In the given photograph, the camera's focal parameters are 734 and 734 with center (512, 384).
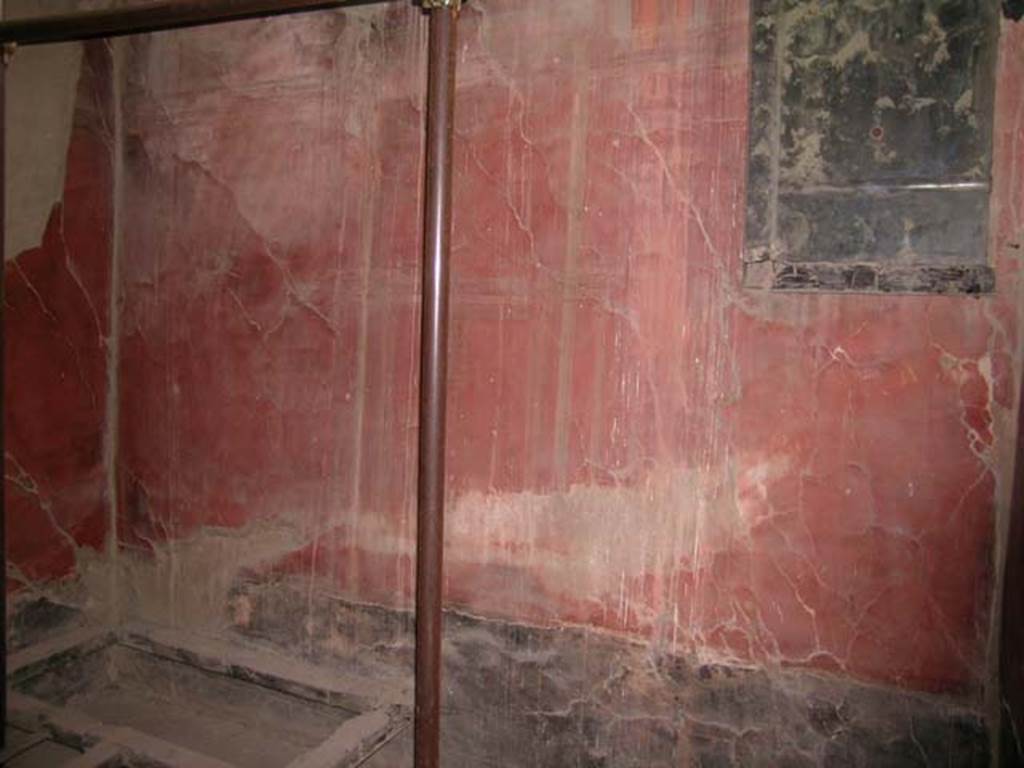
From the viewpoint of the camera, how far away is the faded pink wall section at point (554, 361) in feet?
5.25

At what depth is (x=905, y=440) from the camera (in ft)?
5.23

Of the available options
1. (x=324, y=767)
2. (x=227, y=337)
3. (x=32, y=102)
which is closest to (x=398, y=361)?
(x=227, y=337)

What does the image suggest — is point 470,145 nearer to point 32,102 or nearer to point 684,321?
point 684,321

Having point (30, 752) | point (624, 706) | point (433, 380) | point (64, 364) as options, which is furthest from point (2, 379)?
point (624, 706)

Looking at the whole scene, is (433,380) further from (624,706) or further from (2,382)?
(2,382)

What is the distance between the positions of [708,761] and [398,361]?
129 cm

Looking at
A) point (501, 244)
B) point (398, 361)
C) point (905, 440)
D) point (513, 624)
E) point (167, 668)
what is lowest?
point (167, 668)

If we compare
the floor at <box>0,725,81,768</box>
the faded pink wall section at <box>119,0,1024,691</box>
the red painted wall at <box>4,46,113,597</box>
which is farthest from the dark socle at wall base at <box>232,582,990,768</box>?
the red painted wall at <box>4,46,113,597</box>

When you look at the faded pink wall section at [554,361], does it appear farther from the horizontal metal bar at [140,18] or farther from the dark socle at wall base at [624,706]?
the horizontal metal bar at [140,18]

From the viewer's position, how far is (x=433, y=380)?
73.0 inches

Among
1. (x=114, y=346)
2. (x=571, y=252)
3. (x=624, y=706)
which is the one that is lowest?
(x=624, y=706)

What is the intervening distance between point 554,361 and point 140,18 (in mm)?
1451

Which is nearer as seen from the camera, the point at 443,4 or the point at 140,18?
the point at 443,4

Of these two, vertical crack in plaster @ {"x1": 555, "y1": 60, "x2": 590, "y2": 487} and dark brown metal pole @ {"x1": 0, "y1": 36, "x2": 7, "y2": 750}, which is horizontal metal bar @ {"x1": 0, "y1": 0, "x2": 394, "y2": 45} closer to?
dark brown metal pole @ {"x1": 0, "y1": 36, "x2": 7, "y2": 750}
